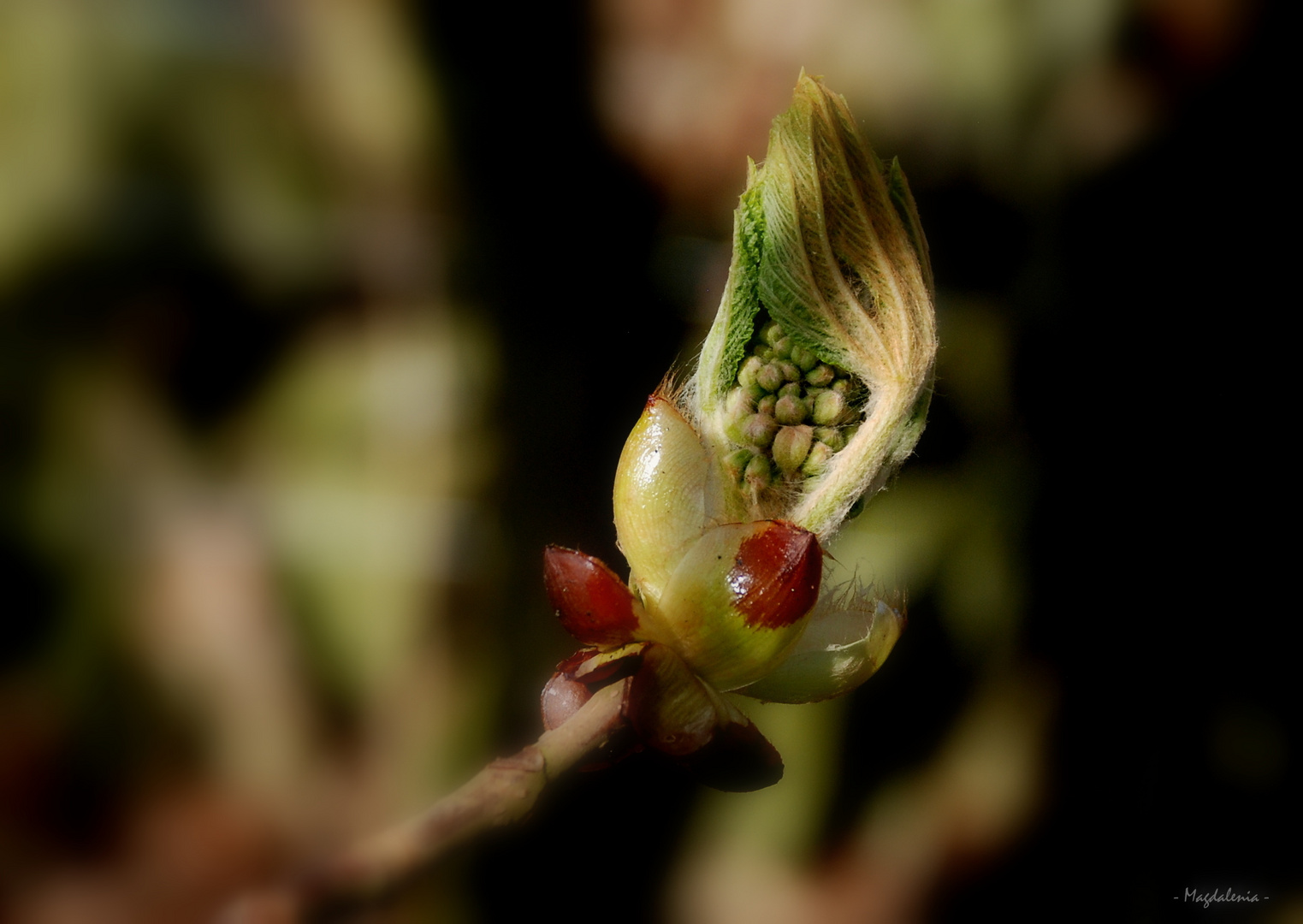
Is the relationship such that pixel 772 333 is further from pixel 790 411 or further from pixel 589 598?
pixel 589 598

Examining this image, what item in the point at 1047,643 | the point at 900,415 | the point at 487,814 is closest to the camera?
the point at 487,814

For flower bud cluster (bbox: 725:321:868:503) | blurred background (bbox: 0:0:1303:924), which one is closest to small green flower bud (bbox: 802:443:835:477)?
flower bud cluster (bbox: 725:321:868:503)

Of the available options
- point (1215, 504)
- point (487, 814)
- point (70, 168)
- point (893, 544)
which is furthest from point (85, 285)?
point (1215, 504)

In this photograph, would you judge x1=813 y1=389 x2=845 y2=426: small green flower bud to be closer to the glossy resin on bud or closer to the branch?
the glossy resin on bud

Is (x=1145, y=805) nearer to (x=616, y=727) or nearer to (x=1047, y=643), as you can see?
(x=1047, y=643)

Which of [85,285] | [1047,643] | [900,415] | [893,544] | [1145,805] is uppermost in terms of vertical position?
[85,285]

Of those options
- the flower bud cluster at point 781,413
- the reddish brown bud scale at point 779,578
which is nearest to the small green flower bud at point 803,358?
the flower bud cluster at point 781,413

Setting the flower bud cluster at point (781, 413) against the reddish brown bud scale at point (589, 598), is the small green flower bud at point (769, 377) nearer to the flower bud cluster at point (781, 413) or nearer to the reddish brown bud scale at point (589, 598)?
the flower bud cluster at point (781, 413)
